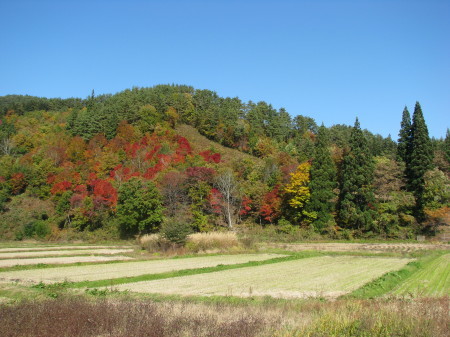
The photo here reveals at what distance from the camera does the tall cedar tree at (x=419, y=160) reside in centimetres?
4753

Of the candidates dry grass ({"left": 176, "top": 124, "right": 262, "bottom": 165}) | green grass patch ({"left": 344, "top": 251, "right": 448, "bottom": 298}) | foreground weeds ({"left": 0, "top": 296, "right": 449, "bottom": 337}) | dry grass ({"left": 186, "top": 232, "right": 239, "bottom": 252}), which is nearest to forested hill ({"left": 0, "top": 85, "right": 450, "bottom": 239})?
dry grass ({"left": 176, "top": 124, "right": 262, "bottom": 165})

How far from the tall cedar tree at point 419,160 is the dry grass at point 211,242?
84.4 feet

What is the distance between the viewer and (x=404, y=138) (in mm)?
55500

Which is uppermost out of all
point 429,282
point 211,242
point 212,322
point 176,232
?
point 212,322

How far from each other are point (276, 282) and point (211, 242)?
2067 centimetres

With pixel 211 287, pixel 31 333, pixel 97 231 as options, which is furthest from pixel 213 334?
pixel 97 231

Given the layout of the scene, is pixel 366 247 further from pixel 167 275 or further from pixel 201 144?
pixel 201 144

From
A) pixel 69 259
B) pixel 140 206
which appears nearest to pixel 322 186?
pixel 140 206

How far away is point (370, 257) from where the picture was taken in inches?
1304

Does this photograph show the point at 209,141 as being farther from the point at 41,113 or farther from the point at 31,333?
the point at 31,333

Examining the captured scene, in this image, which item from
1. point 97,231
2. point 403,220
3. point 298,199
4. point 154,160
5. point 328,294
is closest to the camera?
point 328,294

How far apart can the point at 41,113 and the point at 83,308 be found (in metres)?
119

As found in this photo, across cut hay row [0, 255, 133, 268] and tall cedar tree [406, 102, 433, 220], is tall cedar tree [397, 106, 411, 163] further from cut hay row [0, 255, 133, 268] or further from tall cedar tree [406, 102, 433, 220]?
cut hay row [0, 255, 133, 268]

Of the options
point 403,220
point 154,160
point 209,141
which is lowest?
point 403,220
